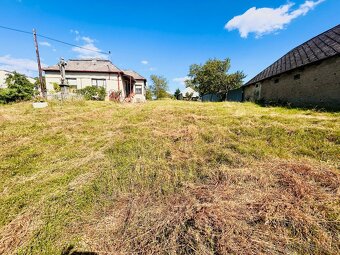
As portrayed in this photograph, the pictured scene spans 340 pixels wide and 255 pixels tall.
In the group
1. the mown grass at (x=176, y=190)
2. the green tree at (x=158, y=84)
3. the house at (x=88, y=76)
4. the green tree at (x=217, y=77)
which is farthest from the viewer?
the green tree at (x=158, y=84)

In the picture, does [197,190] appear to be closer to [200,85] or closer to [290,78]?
[290,78]

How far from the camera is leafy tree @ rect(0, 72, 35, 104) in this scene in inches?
479

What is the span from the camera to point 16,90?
489 inches

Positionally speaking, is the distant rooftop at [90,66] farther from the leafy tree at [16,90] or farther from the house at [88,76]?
the leafy tree at [16,90]

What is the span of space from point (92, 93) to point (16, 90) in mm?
5067

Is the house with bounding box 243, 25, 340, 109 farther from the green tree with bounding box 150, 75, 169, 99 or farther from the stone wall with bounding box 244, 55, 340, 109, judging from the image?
the green tree with bounding box 150, 75, 169, 99

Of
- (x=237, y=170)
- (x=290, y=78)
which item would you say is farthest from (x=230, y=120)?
(x=290, y=78)

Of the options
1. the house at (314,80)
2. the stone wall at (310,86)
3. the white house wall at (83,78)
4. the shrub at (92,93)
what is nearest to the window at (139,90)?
the white house wall at (83,78)

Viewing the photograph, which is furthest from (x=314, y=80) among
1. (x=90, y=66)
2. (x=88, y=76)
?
(x=90, y=66)

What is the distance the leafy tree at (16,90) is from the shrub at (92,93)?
3499 mm

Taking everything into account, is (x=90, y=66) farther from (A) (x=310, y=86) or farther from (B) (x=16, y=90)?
(A) (x=310, y=86)

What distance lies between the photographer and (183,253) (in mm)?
2078

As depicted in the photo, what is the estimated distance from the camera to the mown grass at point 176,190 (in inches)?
87.4

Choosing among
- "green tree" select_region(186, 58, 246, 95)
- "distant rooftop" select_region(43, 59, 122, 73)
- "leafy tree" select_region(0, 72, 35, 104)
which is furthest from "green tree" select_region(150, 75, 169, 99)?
"leafy tree" select_region(0, 72, 35, 104)
